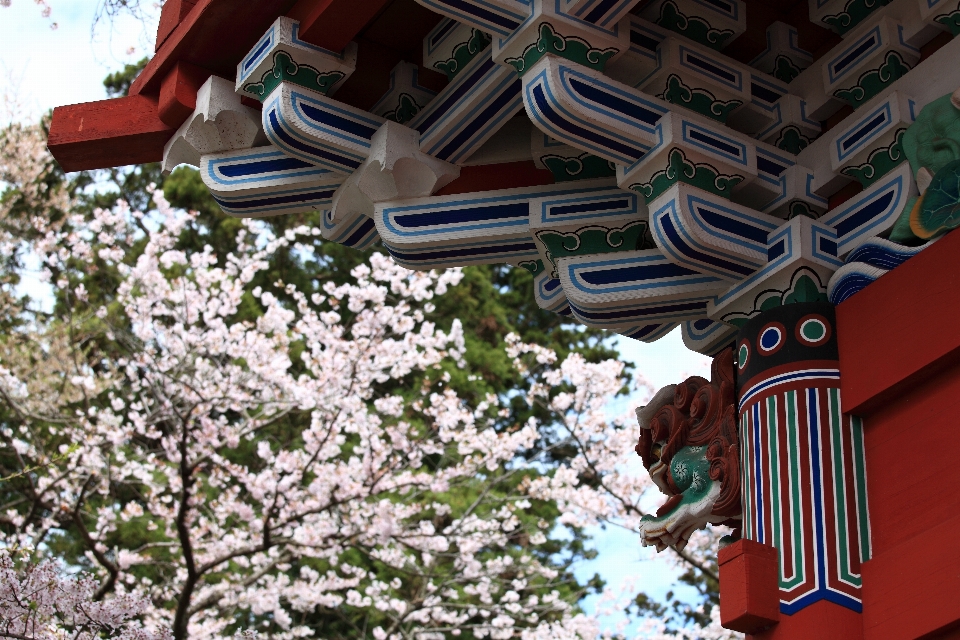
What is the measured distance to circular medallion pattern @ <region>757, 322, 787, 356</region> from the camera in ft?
9.16

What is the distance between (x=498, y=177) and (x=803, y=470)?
1282 mm

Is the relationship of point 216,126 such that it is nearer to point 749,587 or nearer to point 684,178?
point 684,178

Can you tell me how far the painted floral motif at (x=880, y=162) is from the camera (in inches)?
112

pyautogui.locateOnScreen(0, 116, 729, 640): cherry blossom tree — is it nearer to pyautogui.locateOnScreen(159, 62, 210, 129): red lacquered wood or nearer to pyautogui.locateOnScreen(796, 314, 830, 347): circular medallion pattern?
pyautogui.locateOnScreen(159, 62, 210, 129): red lacquered wood

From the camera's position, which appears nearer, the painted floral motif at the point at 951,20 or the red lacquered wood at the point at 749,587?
the red lacquered wood at the point at 749,587

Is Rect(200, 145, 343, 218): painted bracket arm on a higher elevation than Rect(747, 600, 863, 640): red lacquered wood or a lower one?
higher

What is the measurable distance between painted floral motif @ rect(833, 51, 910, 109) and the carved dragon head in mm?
731

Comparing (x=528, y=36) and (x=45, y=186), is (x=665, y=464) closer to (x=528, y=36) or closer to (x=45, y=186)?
(x=528, y=36)

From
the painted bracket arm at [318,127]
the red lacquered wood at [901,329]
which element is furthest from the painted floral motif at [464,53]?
the red lacquered wood at [901,329]

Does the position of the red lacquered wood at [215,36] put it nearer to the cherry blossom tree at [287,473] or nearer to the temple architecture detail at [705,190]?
the temple architecture detail at [705,190]

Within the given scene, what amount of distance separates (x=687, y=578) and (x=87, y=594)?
7.60 meters

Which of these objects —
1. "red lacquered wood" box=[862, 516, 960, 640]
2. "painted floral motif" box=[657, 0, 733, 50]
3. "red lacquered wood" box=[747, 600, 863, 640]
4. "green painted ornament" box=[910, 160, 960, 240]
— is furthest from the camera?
"painted floral motif" box=[657, 0, 733, 50]


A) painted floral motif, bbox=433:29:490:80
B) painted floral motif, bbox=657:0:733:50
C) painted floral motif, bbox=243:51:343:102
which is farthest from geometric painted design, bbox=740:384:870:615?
painted floral motif, bbox=243:51:343:102

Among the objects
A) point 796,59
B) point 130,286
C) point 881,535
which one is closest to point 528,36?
point 796,59
